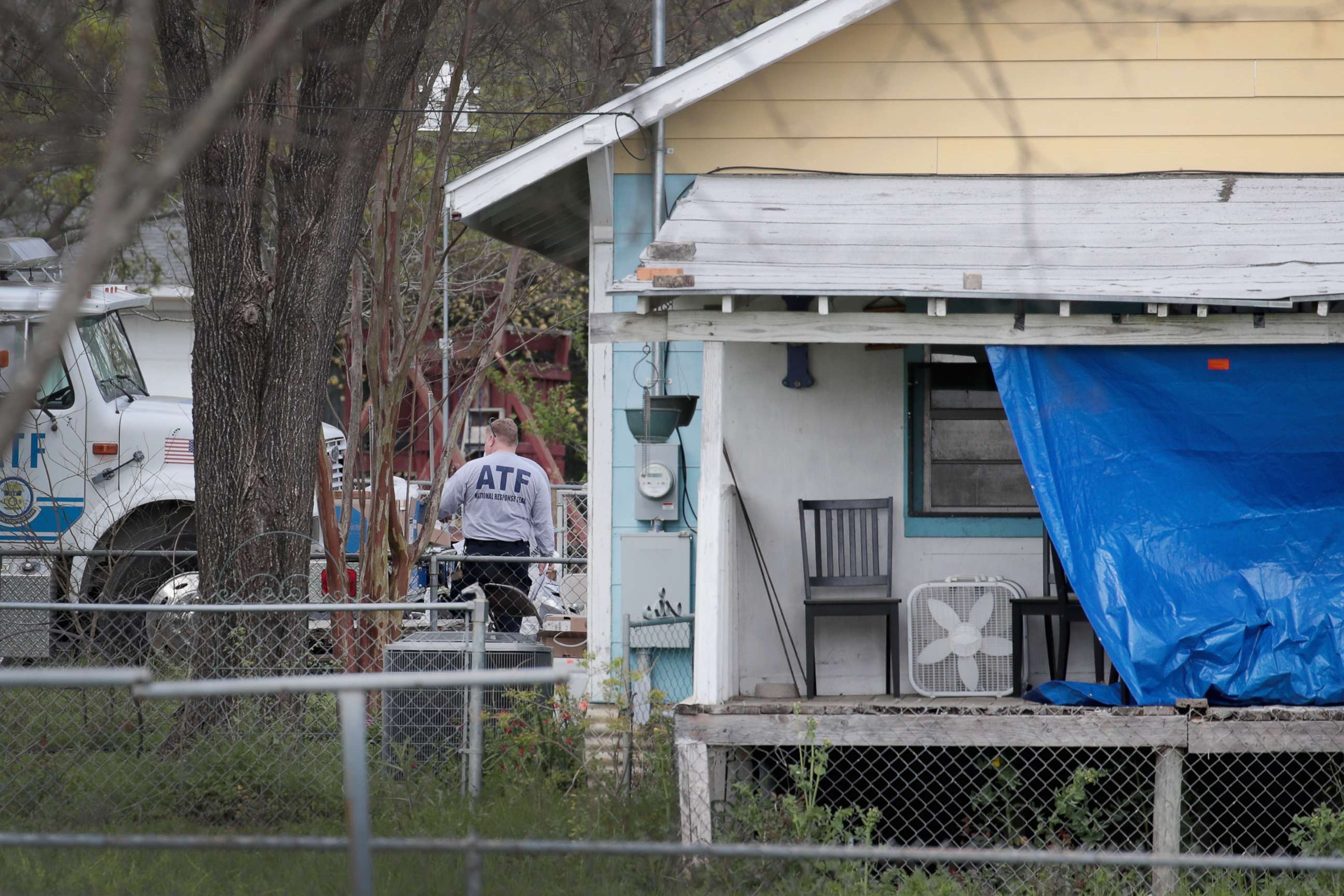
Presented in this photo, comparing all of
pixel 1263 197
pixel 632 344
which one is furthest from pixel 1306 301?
pixel 632 344

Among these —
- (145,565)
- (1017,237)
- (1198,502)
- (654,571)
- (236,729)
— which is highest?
(1017,237)

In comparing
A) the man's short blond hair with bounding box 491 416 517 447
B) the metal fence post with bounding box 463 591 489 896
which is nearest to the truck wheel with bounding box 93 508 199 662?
the man's short blond hair with bounding box 491 416 517 447

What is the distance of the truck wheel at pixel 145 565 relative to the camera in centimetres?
960

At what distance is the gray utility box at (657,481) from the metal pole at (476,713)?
117 cm

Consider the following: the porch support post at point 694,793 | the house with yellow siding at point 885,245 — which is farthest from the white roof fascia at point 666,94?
the porch support post at point 694,793

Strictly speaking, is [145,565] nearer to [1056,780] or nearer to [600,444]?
[600,444]

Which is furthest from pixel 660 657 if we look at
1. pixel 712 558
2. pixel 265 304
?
pixel 265 304

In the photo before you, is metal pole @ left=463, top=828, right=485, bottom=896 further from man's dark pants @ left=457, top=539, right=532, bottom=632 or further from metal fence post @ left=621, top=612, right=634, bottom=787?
man's dark pants @ left=457, top=539, right=532, bottom=632

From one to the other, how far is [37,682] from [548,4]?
15.3ft

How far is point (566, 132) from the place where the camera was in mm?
7105

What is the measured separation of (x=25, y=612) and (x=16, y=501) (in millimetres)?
1502

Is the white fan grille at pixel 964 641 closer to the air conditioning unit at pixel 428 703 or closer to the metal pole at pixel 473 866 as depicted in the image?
the air conditioning unit at pixel 428 703

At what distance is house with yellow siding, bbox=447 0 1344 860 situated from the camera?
6.68m

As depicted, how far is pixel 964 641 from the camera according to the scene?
6.95 metres
